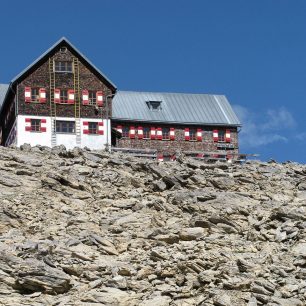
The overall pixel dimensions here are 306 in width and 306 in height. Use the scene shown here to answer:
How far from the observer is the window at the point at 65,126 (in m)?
63.0

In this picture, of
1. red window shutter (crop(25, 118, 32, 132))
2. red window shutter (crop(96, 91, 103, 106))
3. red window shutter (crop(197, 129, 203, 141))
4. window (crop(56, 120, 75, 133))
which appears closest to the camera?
red window shutter (crop(25, 118, 32, 132))

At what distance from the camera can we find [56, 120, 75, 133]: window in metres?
63.0

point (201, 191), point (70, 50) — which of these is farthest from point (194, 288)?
point (70, 50)

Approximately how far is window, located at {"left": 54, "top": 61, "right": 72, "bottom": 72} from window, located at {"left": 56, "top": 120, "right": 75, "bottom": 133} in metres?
5.11

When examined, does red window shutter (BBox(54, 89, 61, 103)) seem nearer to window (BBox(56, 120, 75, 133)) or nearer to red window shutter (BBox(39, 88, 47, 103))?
red window shutter (BBox(39, 88, 47, 103))

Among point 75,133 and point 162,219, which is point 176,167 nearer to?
point 162,219

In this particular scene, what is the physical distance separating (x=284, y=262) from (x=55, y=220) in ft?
37.0

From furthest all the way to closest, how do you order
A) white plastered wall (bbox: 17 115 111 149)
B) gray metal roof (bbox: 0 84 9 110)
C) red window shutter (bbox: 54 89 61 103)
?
gray metal roof (bbox: 0 84 9 110)
red window shutter (bbox: 54 89 61 103)
white plastered wall (bbox: 17 115 111 149)

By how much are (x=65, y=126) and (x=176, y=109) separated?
14008 millimetres

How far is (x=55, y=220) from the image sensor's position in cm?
3416

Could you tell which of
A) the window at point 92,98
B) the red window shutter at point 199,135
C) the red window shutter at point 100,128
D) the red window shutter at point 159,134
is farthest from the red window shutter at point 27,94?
the red window shutter at point 199,135

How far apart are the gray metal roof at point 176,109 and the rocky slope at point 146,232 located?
22.8 meters

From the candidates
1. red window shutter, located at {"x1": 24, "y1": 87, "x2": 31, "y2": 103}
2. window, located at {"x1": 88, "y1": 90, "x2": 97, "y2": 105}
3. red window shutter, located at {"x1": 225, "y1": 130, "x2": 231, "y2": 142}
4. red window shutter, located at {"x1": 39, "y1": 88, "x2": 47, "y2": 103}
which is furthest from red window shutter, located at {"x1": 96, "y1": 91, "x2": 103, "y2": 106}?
red window shutter, located at {"x1": 225, "y1": 130, "x2": 231, "y2": 142}

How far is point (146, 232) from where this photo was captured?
33000 millimetres
